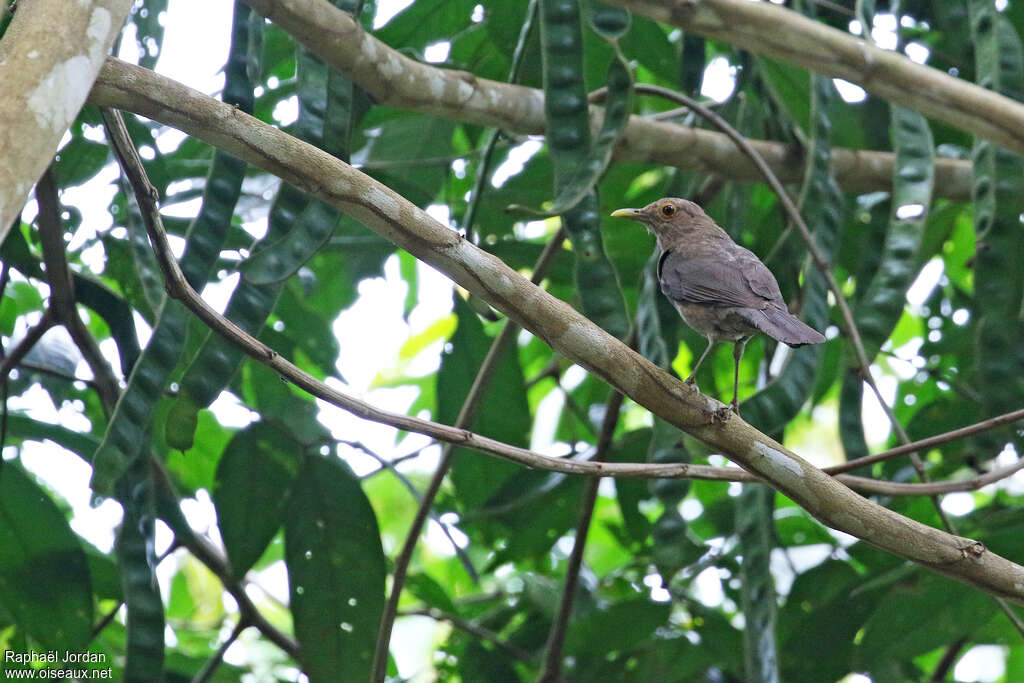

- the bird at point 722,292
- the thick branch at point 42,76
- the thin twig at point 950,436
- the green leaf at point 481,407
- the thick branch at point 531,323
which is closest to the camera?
the thick branch at point 42,76

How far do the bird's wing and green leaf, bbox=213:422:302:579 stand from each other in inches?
69.9

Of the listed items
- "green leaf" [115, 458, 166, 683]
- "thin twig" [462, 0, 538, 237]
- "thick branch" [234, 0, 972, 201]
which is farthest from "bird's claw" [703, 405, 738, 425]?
"green leaf" [115, 458, 166, 683]

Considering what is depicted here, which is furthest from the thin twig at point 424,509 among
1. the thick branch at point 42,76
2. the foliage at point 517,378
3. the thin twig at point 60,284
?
the thick branch at point 42,76

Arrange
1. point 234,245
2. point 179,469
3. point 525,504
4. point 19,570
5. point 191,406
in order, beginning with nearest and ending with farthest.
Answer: point 191,406, point 19,570, point 234,245, point 525,504, point 179,469

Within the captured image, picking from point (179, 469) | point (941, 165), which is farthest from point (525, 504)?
point (941, 165)

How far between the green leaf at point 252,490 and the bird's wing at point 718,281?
1776 millimetres

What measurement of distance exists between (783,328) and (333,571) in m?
2.06

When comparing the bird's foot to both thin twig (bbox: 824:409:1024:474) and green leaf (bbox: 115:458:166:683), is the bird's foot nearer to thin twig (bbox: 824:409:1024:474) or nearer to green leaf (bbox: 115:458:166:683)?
thin twig (bbox: 824:409:1024:474)

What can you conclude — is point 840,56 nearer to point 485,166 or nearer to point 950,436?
point 950,436

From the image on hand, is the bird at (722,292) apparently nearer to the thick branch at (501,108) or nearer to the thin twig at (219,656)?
the thick branch at (501,108)

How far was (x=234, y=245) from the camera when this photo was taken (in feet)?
15.7

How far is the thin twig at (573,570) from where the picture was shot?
431 centimetres

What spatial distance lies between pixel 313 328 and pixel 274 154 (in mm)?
2740

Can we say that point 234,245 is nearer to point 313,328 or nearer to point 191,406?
point 313,328
